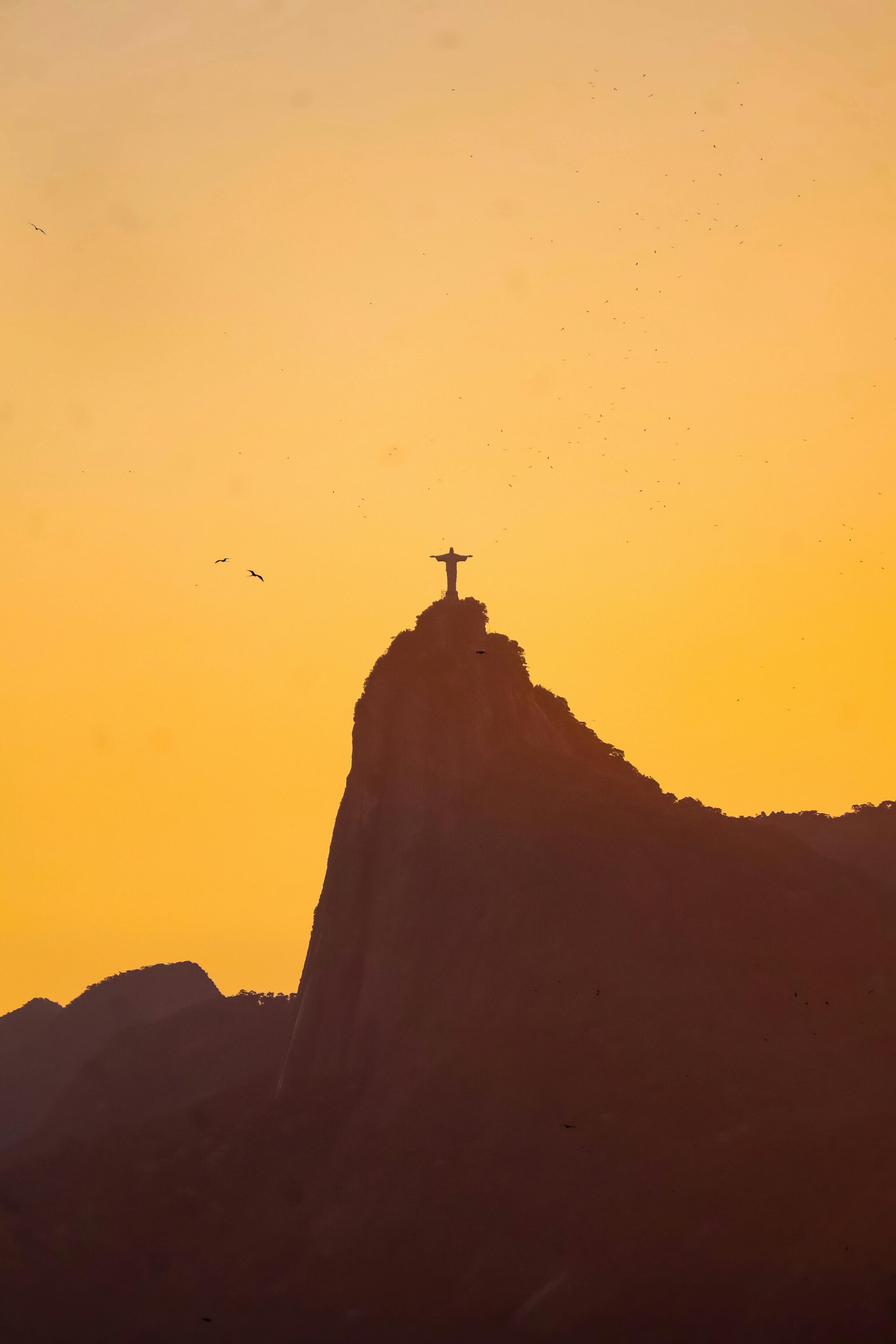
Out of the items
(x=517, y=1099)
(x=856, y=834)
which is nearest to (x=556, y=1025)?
(x=517, y=1099)

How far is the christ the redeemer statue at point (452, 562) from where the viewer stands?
11844cm

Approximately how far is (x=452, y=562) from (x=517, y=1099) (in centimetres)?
3969

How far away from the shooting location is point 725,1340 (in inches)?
2800

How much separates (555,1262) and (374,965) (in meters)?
34.0

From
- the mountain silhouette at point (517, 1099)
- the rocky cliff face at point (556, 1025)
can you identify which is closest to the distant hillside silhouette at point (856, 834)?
the mountain silhouette at point (517, 1099)

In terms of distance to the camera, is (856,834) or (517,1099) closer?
(517,1099)

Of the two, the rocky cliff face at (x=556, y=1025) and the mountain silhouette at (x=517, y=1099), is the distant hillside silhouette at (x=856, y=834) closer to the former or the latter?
the mountain silhouette at (x=517, y=1099)

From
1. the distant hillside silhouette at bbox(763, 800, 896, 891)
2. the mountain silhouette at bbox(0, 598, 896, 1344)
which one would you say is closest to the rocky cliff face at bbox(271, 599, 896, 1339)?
the mountain silhouette at bbox(0, 598, 896, 1344)

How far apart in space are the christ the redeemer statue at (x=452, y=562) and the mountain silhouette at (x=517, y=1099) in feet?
5.12

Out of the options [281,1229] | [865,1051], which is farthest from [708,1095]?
[281,1229]

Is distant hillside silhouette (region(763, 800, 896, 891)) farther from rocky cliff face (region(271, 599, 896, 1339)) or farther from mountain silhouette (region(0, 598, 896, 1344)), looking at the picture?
rocky cliff face (region(271, 599, 896, 1339))

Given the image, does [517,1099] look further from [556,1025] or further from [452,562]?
[452,562]

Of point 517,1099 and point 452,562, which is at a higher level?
point 452,562

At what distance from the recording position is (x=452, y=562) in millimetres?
118750
